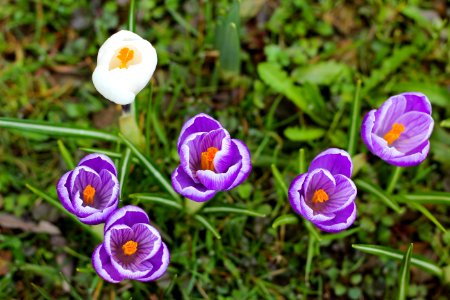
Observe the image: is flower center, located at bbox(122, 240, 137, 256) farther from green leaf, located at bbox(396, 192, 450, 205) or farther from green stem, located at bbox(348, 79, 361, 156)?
green leaf, located at bbox(396, 192, 450, 205)

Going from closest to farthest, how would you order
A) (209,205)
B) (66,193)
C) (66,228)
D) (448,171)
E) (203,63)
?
(66,193) < (209,205) < (66,228) < (448,171) < (203,63)

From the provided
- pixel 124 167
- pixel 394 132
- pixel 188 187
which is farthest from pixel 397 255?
pixel 124 167

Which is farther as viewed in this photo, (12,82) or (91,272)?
(12,82)

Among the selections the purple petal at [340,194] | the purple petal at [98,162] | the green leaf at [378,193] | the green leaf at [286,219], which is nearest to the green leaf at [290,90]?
the green leaf at [378,193]

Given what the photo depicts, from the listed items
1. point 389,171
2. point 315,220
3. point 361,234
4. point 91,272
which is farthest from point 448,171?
point 91,272

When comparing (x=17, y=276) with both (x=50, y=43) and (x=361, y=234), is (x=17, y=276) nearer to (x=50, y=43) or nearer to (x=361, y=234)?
(x=50, y=43)

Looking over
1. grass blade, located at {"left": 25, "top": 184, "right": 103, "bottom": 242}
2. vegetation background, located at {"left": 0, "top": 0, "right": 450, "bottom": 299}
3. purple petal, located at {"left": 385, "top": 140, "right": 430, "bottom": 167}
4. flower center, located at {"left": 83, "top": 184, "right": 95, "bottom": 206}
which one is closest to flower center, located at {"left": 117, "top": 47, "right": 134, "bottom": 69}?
vegetation background, located at {"left": 0, "top": 0, "right": 450, "bottom": 299}
